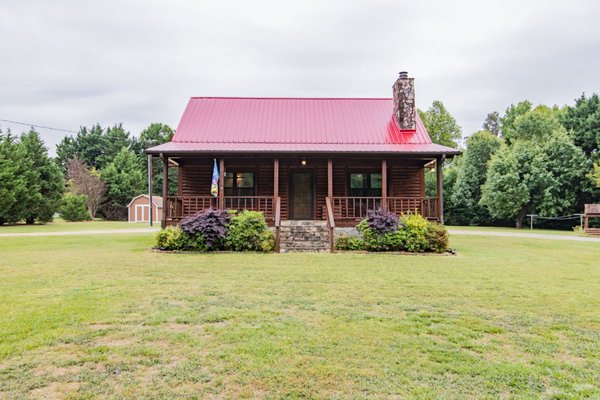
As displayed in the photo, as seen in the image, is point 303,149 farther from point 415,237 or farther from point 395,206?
point 415,237

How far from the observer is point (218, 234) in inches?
472

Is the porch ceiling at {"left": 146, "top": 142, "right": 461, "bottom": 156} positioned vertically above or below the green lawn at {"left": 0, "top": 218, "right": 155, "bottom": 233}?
above

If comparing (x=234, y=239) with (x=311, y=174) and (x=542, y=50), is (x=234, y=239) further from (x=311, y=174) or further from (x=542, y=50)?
(x=542, y=50)

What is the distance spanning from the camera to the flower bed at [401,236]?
12.1 metres

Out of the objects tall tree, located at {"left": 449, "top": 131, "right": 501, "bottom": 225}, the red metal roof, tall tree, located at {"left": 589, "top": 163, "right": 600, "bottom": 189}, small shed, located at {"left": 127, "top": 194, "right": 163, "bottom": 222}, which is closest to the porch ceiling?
the red metal roof

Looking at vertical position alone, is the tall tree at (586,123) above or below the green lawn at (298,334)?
above

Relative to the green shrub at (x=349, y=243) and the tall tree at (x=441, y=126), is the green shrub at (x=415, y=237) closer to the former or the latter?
the green shrub at (x=349, y=243)

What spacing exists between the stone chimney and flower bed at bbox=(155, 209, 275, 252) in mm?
7891

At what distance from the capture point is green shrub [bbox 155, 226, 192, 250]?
12227 mm

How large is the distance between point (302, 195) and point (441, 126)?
31412 millimetres

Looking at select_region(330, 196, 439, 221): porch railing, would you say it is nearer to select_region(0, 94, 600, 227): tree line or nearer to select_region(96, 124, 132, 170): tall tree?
select_region(0, 94, 600, 227): tree line

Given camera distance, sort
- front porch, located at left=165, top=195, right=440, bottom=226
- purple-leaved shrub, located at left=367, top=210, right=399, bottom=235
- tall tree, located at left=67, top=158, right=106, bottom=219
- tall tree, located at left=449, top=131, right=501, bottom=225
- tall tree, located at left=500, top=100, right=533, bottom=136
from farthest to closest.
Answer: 1. tall tree, located at left=67, top=158, right=106, bottom=219
2. tall tree, located at left=500, top=100, right=533, bottom=136
3. tall tree, located at left=449, top=131, right=501, bottom=225
4. front porch, located at left=165, top=195, right=440, bottom=226
5. purple-leaved shrub, located at left=367, top=210, right=399, bottom=235

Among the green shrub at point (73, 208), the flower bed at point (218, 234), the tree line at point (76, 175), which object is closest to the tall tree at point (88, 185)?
the tree line at point (76, 175)

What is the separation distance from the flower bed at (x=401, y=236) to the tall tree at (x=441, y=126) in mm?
32124
